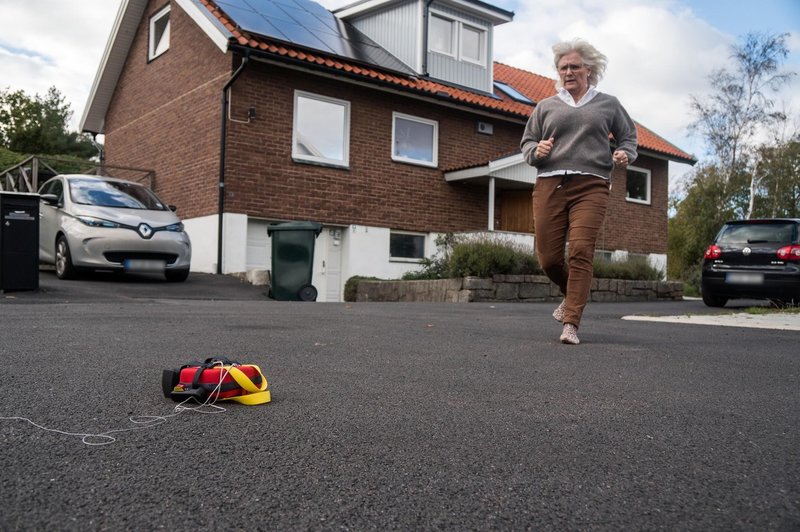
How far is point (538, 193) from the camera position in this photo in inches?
223

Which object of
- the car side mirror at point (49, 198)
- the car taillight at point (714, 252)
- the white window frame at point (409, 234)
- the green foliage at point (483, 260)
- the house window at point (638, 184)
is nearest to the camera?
the car side mirror at point (49, 198)

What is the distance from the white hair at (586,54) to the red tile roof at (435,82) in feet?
33.9

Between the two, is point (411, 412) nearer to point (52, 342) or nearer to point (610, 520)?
point (610, 520)

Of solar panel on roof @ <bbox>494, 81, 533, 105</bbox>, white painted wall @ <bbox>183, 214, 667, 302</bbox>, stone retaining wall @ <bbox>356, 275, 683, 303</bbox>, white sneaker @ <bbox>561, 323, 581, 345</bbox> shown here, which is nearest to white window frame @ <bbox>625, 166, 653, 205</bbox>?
solar panel on roof @ <bbox>494, 81, 533, 105</bbox>

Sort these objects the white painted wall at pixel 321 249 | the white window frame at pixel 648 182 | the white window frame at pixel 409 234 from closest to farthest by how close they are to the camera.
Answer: the white painted wall at pixel 321 249 < the white window frame at pixel 409 234 < the white window frame at pixel 648 182

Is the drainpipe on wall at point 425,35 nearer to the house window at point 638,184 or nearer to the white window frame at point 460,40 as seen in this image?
the white window frame at point 460,40

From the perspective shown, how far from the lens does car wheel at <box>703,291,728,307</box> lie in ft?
42.2

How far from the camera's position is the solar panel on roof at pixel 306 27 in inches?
641

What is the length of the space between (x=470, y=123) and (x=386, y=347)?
1478 cm

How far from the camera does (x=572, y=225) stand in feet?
17.8

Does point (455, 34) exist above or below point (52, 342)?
above

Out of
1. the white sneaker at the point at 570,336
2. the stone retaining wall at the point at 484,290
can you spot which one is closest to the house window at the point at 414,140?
the stone retaining wall at the point at 484,290

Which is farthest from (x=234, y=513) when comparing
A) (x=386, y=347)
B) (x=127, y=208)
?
(x=127, y=208)

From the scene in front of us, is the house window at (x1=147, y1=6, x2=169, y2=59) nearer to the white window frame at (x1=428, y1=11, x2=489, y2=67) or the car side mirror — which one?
the white window frame at (x1=428, y1=11, x2=489, y2=67)
